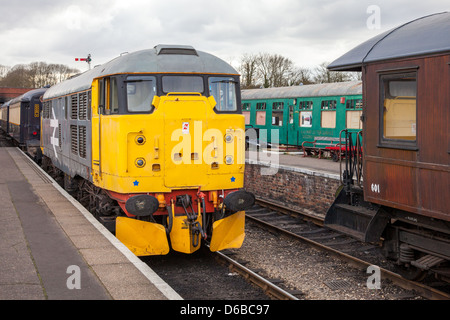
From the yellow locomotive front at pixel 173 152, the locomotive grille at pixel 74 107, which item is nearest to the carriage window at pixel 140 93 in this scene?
the yellow locomotive front at pixel 173 152

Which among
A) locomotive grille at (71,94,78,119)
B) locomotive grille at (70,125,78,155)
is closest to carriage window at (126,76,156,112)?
locomotive grille at (71,94,78,119)

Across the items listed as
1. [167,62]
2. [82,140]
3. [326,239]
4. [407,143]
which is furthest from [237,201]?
[82,140]

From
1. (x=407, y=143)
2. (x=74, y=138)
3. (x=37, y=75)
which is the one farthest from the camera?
(x=37, y=75)

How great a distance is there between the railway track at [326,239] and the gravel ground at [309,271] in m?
0.11

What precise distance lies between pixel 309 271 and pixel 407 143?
9.83ft

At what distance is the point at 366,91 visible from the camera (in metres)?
7.16

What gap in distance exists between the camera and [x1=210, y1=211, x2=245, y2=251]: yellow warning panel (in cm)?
881

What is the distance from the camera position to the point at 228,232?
8.98 metres

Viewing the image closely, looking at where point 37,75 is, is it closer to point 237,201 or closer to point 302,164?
point 302,164

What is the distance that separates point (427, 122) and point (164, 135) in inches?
159

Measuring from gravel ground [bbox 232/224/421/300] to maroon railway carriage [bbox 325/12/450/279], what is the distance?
59 centimetres

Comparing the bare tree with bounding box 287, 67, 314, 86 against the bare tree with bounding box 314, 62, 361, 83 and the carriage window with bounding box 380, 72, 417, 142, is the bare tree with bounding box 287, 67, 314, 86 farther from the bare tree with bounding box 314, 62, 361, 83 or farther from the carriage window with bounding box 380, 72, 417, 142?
the carriage window with bounding box 380, 72, 417, 142

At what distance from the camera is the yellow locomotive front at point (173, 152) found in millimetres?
8352
